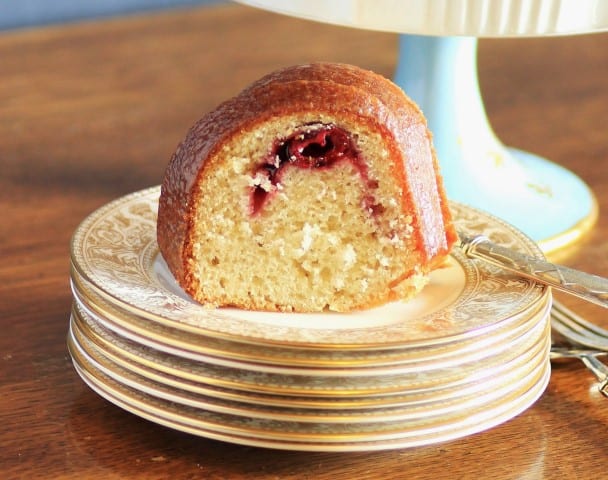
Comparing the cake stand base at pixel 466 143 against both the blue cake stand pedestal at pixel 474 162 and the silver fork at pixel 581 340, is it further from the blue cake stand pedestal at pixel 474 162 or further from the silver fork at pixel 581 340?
the silver fork at pixel 581 340

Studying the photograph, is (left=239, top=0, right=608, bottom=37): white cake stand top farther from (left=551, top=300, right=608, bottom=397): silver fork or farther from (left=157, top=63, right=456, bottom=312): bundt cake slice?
(left=551, top=300, right=608, bottom=397): silver fork

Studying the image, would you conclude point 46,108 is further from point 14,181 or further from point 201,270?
point 201,270

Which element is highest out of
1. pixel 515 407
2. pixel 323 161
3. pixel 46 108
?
pixel 323 161

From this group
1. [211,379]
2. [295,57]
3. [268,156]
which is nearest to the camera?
[211,379]

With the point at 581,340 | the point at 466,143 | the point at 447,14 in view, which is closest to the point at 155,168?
the point at 466,143

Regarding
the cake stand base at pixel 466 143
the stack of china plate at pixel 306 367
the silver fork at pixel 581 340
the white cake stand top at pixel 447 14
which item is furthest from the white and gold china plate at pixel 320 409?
the cake stand base at pixel 466 143

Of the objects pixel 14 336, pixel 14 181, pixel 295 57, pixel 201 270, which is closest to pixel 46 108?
pixel 14 181

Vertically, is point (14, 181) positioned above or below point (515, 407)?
below

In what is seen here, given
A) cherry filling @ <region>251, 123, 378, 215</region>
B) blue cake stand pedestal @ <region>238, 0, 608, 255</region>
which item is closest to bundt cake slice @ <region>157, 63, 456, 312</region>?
cherry filling @ <region>251, 123, 378, 215</region>
